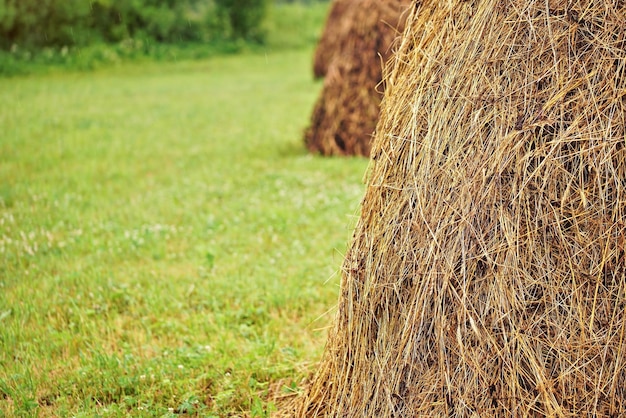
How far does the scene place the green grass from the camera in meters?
3.79

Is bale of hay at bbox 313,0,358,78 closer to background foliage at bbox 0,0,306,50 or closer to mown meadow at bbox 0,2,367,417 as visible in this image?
mown meadow at bbox 0,2,367,417

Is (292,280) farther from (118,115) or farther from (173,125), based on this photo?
(118,115)

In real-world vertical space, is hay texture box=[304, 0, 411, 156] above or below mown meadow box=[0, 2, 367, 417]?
above

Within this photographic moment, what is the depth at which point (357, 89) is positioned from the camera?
9539 millimetres

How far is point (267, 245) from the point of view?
6.04 meters

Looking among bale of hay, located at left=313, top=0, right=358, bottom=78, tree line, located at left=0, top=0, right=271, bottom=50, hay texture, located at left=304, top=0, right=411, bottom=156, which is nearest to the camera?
hay texture, located at left=304, top=0, right=411, bottom=156

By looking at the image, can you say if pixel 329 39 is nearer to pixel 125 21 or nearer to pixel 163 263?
pixel 125 21

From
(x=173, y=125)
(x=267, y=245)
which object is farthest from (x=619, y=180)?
(x=173, y=125)

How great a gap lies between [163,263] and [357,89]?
15.8 feet

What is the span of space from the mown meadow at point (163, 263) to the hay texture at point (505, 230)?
938mm

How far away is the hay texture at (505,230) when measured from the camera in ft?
8.00

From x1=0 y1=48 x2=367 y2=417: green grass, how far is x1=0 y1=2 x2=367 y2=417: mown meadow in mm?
14

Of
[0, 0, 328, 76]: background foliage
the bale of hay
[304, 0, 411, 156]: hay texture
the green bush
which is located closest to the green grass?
[304, 0, 411, 156]: hay texture

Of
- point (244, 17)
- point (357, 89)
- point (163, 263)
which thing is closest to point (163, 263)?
point (163, 263)
